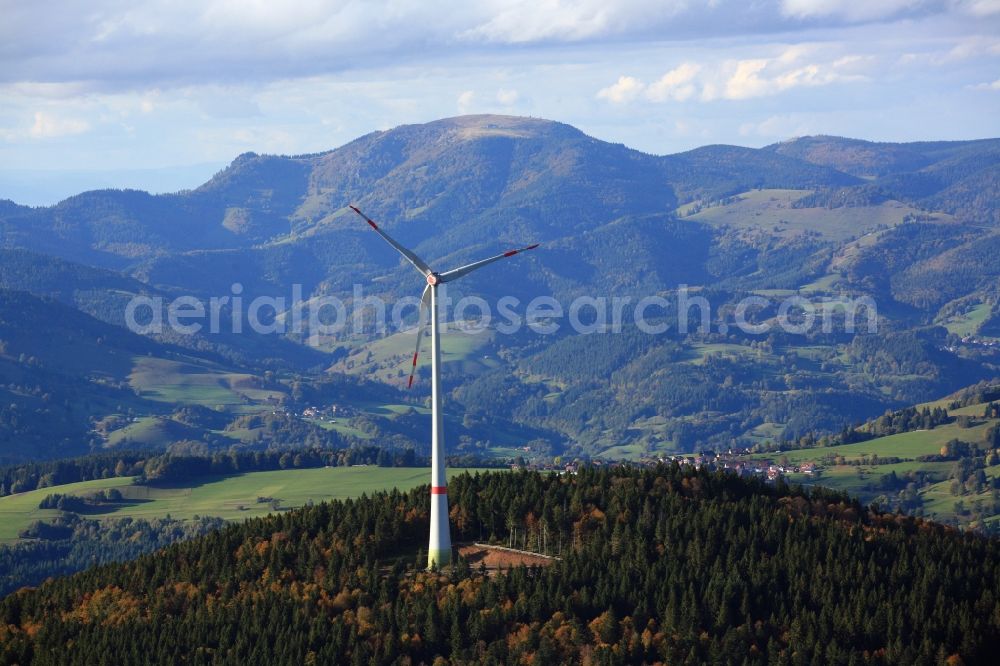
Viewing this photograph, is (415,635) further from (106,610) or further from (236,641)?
(106,610)

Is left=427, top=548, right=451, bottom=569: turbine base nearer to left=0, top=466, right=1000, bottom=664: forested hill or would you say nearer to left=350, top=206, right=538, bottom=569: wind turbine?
left=350, top=206, right=538, bottom=569: wind turbine

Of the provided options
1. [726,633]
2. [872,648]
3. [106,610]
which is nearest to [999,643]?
[872,648]

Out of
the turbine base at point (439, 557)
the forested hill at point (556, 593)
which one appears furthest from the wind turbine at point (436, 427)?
the forested hill at point (556, 593)

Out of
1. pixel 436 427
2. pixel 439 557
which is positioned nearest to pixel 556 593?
pixel 439 557

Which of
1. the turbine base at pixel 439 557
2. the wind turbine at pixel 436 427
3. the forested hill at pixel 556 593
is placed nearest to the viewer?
the forested hill at pixel 556 593

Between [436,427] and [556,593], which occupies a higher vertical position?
[436,427]

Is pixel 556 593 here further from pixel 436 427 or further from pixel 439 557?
pixel 436 427

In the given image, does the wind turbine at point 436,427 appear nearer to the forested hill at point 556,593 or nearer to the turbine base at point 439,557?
the turbine base at point 439,557

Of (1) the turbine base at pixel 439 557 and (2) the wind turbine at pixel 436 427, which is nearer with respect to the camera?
(2) the wind turbine at pixel 436 427
